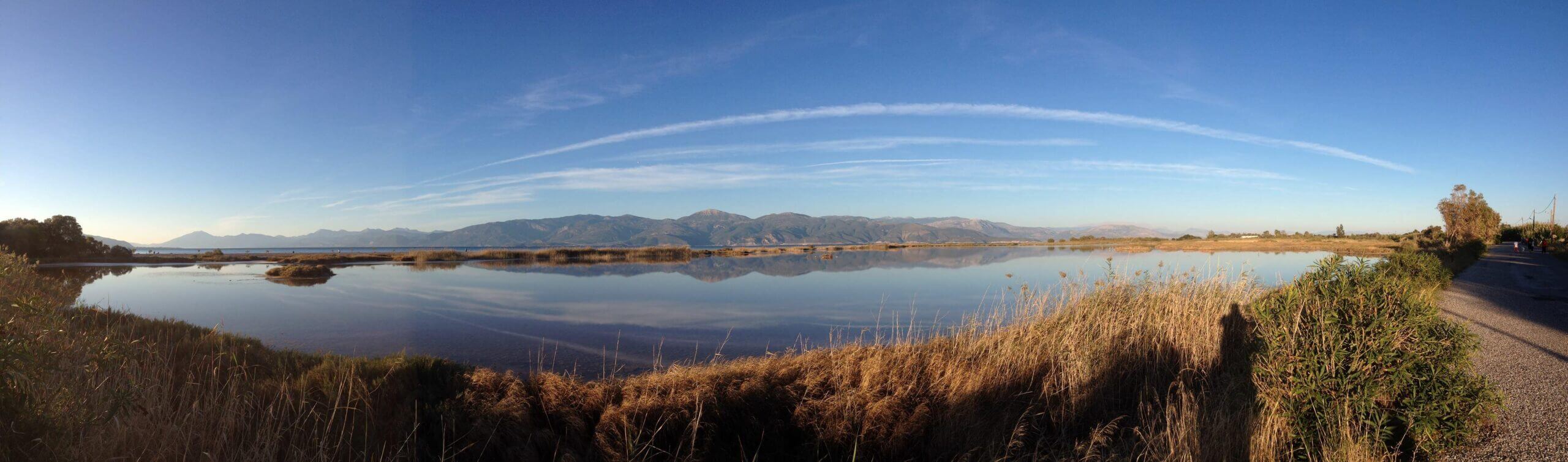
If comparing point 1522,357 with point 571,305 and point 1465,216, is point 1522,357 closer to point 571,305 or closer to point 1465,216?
point 571,305

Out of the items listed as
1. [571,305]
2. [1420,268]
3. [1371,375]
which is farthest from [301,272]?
[1420,268]

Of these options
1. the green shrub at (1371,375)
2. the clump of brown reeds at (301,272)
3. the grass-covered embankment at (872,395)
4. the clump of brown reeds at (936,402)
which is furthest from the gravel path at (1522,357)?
the clump of brown reeds at (301,272)

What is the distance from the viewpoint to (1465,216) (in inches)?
1949

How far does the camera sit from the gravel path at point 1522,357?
4824 millimetres

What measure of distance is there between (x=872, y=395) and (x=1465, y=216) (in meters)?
69.8

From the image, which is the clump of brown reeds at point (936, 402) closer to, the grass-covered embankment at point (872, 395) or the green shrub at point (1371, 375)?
the grass-covered embankment at point (872, 395)

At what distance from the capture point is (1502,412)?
216 inches

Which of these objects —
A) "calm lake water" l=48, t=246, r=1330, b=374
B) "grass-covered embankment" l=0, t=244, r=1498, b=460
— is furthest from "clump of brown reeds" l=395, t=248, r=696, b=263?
"grass-covered embankment" l=0, t=244, r=1498, b=460

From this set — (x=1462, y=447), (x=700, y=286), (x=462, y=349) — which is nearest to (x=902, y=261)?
(x=700, y=286)

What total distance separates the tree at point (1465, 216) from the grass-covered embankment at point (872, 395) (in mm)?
61137

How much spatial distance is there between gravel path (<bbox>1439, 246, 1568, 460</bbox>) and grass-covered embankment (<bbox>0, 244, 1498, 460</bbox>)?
60cm

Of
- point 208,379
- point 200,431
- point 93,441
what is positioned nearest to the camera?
point 93,441

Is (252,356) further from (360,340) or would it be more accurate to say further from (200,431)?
(200,431)

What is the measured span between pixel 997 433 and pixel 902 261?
2906cm
